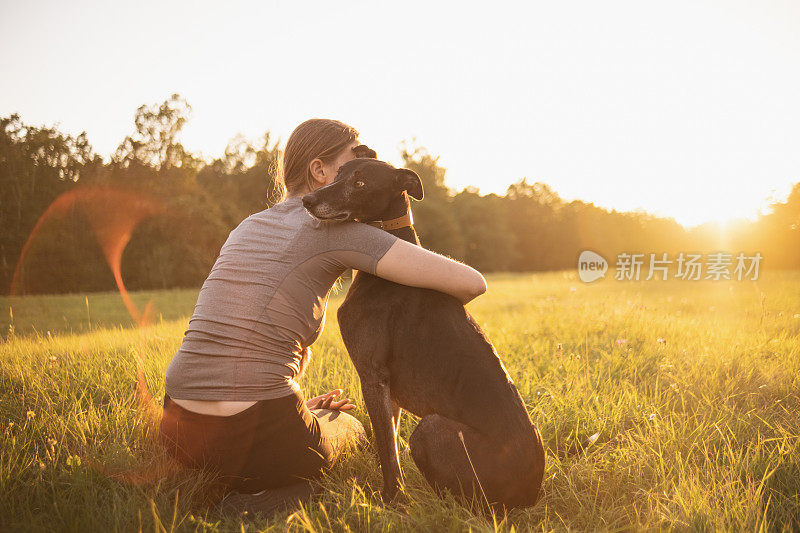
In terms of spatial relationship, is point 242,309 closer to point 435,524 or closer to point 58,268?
point 435,524

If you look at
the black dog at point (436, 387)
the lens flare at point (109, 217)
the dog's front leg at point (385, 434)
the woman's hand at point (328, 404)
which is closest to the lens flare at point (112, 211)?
the lens flare at point (109, 217)

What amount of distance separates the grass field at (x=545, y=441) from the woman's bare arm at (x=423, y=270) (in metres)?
1.13

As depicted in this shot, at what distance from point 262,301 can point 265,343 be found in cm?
23

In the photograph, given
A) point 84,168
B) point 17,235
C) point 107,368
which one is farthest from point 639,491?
point 84,168

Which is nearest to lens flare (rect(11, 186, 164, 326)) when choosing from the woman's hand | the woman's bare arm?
the woman's hand

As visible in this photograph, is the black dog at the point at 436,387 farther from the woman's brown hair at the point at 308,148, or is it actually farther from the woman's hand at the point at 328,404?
the woman's hand at the point at 328,404

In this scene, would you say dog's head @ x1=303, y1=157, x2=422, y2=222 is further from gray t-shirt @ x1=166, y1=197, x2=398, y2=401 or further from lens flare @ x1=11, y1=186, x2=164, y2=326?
lens flare @ x1=11, y1=186, x2=164, y2=326

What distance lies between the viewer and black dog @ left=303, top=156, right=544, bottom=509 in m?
2.35

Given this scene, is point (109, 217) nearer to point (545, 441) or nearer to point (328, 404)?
point (328, 404)

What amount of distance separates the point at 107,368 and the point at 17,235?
1029 centimetres

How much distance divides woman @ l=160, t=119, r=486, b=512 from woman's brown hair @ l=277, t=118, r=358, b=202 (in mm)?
637

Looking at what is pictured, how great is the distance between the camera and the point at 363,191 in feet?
10.1

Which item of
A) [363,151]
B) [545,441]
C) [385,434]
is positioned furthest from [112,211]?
[545,441]

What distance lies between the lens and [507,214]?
66438mm
